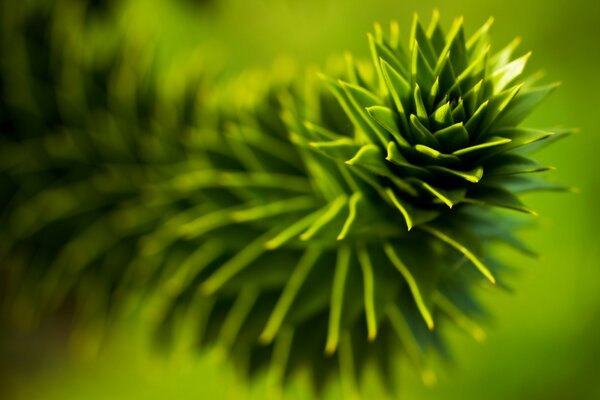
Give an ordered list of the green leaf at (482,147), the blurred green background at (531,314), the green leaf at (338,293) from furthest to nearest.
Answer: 1. the blurred green background at (531,314)
2. the green leaf at (338,293)
3. the green leaf at (482,147)

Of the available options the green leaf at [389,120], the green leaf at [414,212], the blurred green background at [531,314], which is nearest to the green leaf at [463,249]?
the green leaf at [414,212]

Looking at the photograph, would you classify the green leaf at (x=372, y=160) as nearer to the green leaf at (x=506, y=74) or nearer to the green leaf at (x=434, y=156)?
the green leaf at (x=434, y=156)

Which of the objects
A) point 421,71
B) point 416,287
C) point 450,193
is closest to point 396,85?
point 421,71

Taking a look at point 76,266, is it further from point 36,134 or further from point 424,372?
point 424,372

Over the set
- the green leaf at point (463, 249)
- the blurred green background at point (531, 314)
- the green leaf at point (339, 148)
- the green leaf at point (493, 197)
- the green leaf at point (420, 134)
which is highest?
the green leaf at point (339, 148)

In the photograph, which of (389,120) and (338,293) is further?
(338,293)

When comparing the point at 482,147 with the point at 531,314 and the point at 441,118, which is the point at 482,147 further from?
the point at 531,314

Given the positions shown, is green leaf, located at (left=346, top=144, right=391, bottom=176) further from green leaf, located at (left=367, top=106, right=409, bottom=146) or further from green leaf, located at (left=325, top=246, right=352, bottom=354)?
green leaf, located at (left=325, top=246, right=352, bottom=354)

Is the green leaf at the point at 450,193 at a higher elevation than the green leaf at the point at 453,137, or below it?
below
